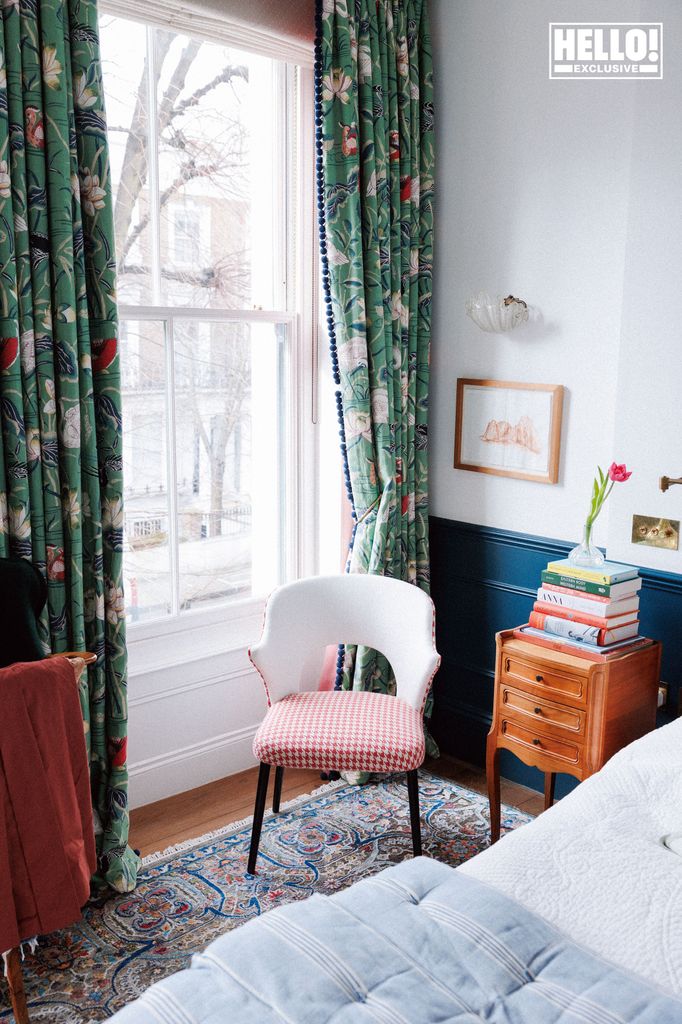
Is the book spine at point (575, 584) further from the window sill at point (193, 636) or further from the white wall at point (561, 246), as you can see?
the window sill at point (193, 636)

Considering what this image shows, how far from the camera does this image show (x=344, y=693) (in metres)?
2.88

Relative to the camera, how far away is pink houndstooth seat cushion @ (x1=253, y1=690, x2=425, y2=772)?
251cm

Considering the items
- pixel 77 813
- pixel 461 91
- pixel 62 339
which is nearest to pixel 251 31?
pixel 461 91

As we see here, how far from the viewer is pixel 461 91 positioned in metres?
3.14

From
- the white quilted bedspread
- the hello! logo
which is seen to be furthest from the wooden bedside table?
the hello! logo

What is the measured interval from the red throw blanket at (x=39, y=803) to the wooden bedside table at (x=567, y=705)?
122 cm

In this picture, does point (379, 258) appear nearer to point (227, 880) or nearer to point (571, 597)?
point (571, 597)

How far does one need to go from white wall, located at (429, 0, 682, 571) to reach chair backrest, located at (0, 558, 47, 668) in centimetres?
164

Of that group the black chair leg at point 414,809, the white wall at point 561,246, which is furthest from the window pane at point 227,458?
the black chair leg at point 414,809

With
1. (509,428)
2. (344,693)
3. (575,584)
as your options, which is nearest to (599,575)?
(575,584)

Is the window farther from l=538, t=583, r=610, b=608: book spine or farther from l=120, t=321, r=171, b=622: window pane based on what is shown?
l=538, t=583, r=610, b=608: book spine

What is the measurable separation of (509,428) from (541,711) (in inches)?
40.3

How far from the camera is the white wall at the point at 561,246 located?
2.60 metres

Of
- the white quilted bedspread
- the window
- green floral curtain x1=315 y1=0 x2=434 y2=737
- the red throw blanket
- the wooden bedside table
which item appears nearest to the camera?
the white quilted bedspread
